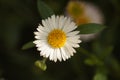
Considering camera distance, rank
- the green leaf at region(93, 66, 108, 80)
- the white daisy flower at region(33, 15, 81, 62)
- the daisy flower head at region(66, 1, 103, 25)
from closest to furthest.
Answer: the white daisy flower at region(33, 15, 81, 62) < the green leaf at region(93, 66, 108, 80) < the daisy flower head at region(66, 1, 103, 25)

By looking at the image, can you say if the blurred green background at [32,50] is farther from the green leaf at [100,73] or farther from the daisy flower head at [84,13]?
the green leaf at [100,73]

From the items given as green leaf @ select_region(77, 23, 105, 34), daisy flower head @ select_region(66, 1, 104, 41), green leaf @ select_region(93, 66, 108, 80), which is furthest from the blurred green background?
green leaf @ select_region(77, 23, 105, 34)

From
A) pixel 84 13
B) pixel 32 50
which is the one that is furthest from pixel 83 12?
pixel 32 50

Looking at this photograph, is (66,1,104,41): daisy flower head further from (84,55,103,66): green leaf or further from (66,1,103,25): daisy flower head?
(84,55,103,66): green leaf

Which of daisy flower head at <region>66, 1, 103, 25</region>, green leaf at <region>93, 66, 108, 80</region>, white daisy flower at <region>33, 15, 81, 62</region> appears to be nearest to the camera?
white daisy flower at <region>33, 15, 81, 62</region>

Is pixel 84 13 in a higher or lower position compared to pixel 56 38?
higher

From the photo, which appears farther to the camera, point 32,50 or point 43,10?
point 32,50

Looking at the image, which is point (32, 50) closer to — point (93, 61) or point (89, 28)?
point (93, 61)
